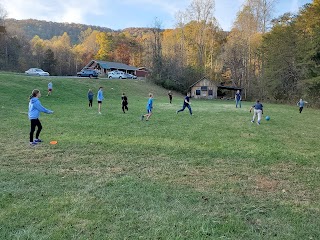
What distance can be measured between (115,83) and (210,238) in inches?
Result: 1689

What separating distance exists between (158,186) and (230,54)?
171 feet

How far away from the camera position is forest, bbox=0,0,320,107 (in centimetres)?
3710

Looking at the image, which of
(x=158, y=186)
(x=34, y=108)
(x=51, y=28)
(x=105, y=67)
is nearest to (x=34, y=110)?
(x=34, y=108)

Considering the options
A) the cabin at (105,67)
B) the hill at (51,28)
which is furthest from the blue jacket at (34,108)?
the hill at (51,28)

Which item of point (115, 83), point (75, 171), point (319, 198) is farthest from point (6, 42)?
point (319, 198)

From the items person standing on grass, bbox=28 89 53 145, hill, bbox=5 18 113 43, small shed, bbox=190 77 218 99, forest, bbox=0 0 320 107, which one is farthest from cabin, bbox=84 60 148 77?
person standing on grass, bbox=28 89 53 145

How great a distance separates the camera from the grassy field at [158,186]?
4133 mm

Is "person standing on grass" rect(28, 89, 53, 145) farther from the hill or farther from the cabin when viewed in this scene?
the hill

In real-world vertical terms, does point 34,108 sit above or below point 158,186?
above

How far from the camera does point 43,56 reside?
60656 mm

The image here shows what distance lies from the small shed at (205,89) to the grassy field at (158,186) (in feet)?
136

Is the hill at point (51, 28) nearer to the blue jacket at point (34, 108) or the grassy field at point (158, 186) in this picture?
the blue jacket at point (34, 108)

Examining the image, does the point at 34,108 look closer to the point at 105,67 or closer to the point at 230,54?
the point at 230,54

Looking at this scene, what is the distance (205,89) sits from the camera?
52.6 meters
